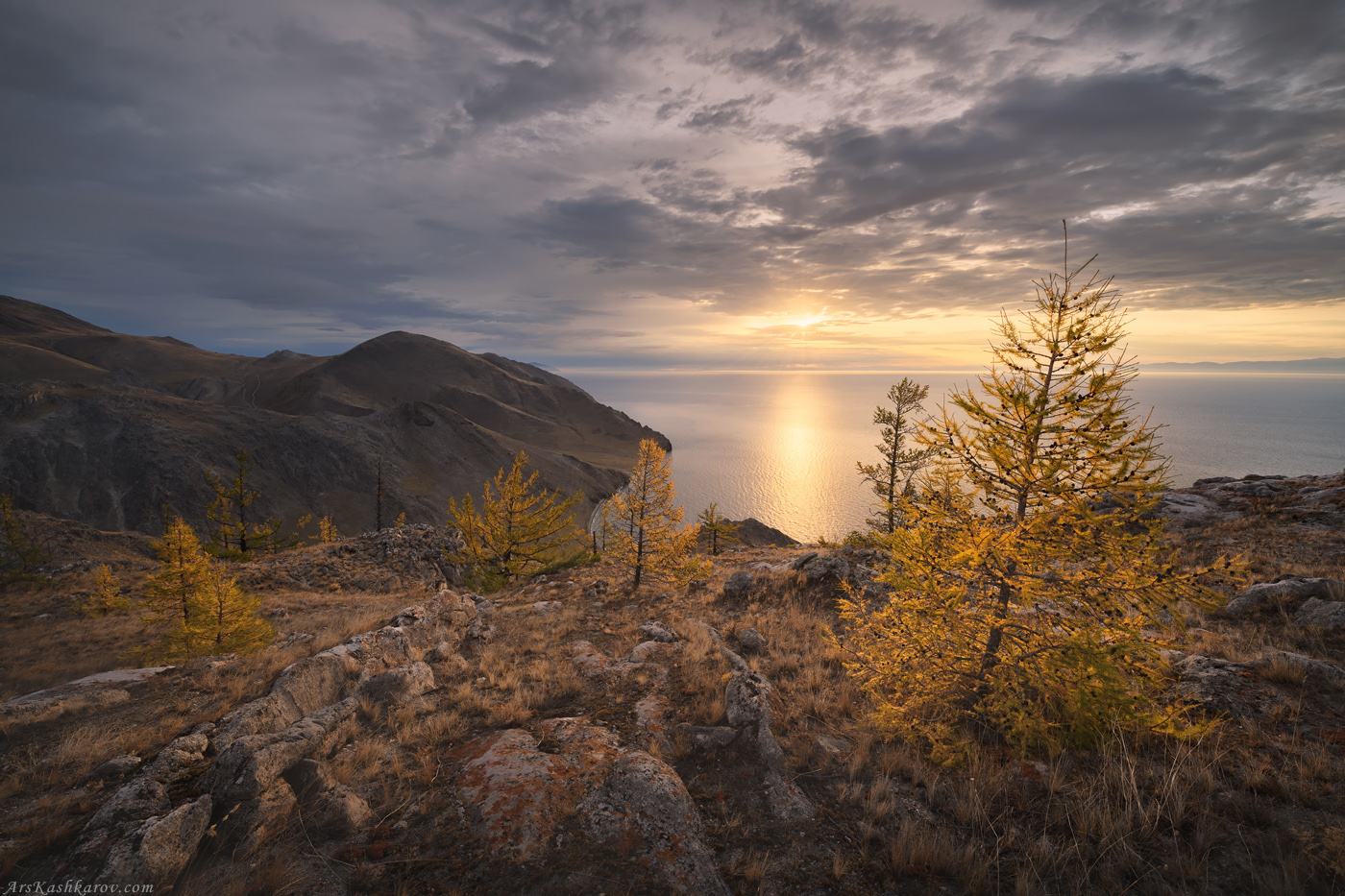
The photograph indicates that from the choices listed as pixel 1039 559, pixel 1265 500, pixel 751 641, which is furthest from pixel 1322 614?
pixel 1265 500

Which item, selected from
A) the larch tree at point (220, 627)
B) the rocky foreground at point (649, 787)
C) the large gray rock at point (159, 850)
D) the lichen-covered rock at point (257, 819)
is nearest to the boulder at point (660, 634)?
the rocky foreground at point (649, 787)

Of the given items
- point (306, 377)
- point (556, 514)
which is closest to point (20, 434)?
point (306, 377)

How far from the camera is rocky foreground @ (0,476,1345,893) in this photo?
4.59 metres

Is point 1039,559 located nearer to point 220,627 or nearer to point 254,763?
point 254,763

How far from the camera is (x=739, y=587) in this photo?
18.1 metres

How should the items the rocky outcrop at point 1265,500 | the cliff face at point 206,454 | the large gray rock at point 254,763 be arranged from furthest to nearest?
the cliff face at point 206,454 < the rocky outcrop at point 1265,500 < the large gray rock at point 254,763

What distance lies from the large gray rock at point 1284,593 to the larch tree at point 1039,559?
6.30 meters

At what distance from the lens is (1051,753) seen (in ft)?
19.5

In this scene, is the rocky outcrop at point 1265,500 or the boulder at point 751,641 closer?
the boulder at point 751,641

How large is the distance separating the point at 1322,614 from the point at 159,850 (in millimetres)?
18447

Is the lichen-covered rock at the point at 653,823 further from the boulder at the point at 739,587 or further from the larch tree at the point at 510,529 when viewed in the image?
the larch tree at the point at 510,529

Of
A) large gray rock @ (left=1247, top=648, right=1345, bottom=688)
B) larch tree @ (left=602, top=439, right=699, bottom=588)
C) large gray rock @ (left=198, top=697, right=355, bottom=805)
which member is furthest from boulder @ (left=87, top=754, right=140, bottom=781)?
large gray rock @ (left=1247, top=648, right=1345, bottom=688)

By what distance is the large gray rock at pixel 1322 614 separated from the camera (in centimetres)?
884

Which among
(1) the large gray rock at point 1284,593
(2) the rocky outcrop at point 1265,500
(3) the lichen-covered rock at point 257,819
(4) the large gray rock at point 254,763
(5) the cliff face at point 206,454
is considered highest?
(2) the rocky outcrop at point 1265,500
